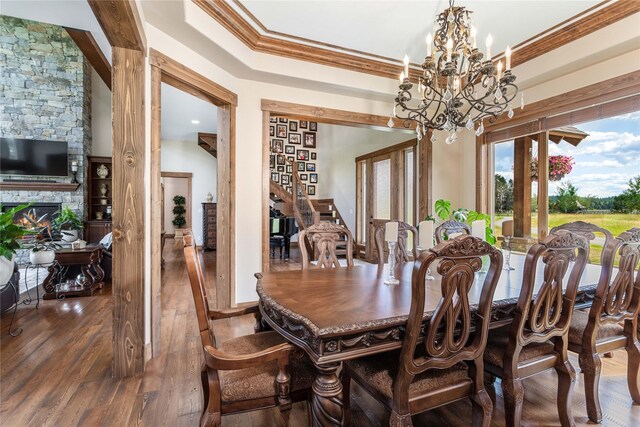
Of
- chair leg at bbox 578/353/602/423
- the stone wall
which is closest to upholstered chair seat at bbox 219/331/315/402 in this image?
chair leg at bbox 578/353/602/423

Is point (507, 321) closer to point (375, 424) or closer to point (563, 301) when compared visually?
point (563, 301)

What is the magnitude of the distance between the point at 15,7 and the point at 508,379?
375 centimetres

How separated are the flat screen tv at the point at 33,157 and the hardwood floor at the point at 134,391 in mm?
4493

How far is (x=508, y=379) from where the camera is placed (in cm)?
152

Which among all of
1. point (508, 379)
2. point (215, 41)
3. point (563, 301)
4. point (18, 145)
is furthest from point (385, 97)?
point (18, 145)

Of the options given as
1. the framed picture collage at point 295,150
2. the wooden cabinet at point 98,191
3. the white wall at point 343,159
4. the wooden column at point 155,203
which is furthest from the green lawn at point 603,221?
the wooden cabinet at point 98,191

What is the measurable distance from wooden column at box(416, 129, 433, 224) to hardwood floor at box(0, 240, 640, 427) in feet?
8.96

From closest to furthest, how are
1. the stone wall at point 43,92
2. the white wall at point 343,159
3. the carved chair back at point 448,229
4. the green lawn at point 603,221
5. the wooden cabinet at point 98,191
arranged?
the carved chair back at point 448,229
the green lawn at point 603,221
the stone wall at point 43,92
the wooden cabinet at point 98,191
the white wall at point 343,159

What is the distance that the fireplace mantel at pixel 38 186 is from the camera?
6.02 m

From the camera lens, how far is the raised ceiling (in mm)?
2715

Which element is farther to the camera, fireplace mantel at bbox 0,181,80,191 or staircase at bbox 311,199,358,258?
staircase at bbox 311,199,358,258

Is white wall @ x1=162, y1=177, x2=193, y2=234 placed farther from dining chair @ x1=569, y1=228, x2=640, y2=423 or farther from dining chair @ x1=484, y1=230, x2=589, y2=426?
dining chair @ x1=569, y1=228, x2=640, y2=423

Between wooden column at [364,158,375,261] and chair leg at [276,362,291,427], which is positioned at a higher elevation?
wooden column at [364,158,375,261]

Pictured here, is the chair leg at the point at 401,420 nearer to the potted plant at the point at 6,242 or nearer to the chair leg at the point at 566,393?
the chair leg at the point at 566,393
